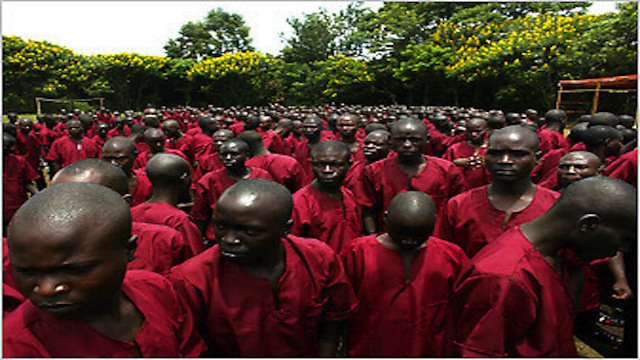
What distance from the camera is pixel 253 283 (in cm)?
209

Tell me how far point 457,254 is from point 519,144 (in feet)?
3.15

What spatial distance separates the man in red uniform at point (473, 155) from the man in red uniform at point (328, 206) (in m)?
2.10

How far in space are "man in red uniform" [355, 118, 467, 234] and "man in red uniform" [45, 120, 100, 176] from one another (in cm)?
569

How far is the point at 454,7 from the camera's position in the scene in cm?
3362

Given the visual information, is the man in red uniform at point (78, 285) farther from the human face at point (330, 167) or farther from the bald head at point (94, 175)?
the human face at point (330, 167)

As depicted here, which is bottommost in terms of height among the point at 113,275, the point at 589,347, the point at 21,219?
the point at 589,347

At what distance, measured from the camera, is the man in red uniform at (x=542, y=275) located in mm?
1706

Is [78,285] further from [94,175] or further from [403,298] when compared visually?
[403,298]

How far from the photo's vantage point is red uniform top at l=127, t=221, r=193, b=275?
2432mm

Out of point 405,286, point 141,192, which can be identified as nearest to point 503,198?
point 405,286

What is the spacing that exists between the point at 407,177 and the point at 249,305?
96.5 inches

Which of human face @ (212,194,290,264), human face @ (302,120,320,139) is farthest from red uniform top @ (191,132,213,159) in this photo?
human face @ (212,194,290,264)

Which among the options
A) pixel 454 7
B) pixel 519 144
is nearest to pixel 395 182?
pixel 519 144

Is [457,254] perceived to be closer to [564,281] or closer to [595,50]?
[564,281]
